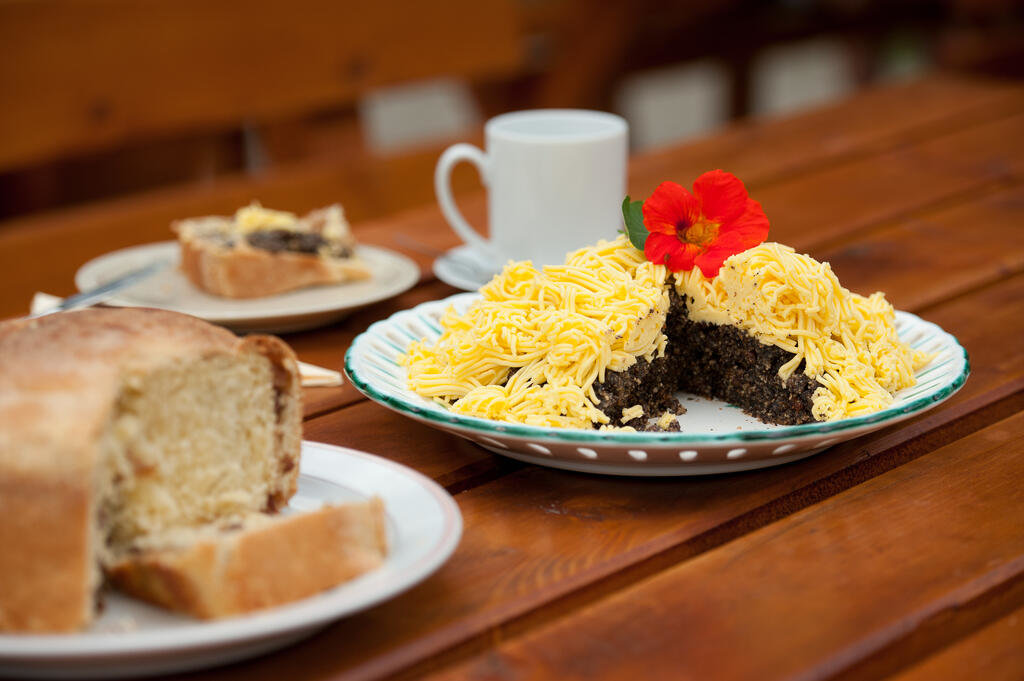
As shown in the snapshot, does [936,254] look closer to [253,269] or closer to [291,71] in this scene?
[253,269]

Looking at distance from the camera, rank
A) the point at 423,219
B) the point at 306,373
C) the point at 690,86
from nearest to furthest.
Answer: the point at 306,373, the point at 423,219, the point at 690,86

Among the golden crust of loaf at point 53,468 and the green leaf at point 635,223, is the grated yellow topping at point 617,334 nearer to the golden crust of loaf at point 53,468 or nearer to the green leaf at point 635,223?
the green leaf at point 635,223

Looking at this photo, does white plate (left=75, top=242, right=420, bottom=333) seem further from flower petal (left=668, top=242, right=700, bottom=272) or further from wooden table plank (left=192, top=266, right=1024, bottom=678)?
flower petal (left=668, top=242, right=700, bottom=272)

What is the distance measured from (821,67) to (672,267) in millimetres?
6982

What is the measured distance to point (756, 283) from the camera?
131cm

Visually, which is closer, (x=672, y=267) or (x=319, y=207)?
(x=672, y=267)

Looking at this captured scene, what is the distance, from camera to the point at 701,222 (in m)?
1.37

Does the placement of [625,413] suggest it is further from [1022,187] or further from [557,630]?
[1022,187]

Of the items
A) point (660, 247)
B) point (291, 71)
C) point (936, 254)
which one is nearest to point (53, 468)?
point (660, 247)

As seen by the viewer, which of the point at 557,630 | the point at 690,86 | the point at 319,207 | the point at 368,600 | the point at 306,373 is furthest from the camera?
the point at 690,86

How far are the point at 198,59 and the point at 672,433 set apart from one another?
270 centimetres

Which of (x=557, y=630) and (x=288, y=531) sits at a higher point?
(x=288, y=531)

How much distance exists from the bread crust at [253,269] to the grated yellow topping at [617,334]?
519mm

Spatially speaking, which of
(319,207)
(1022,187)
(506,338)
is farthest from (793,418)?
(319,207)
